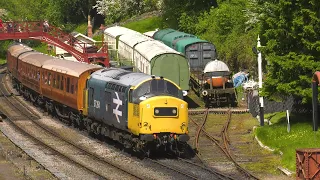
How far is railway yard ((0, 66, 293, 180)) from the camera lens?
24.5 metres

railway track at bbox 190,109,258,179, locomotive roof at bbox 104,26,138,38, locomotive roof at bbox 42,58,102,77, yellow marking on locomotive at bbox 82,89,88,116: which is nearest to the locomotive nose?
railway track at bbox 190,109,258,179

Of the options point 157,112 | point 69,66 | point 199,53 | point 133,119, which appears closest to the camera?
point 157,112

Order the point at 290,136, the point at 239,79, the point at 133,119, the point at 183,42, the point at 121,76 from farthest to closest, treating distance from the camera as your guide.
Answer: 1. the point at 183,42
2. the point at 239,79
3. the point at 121,76
4. the point at 290,136
5. the point at 133,119

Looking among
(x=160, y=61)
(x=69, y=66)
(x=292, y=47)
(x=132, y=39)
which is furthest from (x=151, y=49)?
(x=292, y=47)

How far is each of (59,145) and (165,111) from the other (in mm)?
6562

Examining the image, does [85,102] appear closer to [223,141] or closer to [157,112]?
[223,141]

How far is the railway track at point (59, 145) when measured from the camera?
2497cm

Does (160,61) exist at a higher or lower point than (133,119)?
higher

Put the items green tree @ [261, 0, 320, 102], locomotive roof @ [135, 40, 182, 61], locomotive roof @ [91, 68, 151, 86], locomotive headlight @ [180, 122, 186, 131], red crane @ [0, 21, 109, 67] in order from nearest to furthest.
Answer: locomotive headlight @ [180, 122, 186, 131], locomotive roof @ [91, 68, 151, 86], green tree @ [261, 0, 320, 102], locomotive roof @ [135, 40, 182, 61], red crane @ [0, 21, 109, 67]

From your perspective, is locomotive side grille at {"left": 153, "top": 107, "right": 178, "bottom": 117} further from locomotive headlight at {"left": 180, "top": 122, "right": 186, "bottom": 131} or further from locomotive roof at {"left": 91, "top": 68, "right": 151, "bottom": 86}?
locomotive roof at {"left": 91, "top": 68, "right": 151, "bottom": 86}

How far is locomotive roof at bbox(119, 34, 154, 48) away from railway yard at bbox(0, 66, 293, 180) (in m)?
11.9

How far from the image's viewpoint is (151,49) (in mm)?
43375

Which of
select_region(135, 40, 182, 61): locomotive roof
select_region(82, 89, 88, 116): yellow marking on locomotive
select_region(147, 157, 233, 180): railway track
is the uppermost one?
select_region(135, 40, 182, 61): locomotive roof

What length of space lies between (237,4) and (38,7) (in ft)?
142
